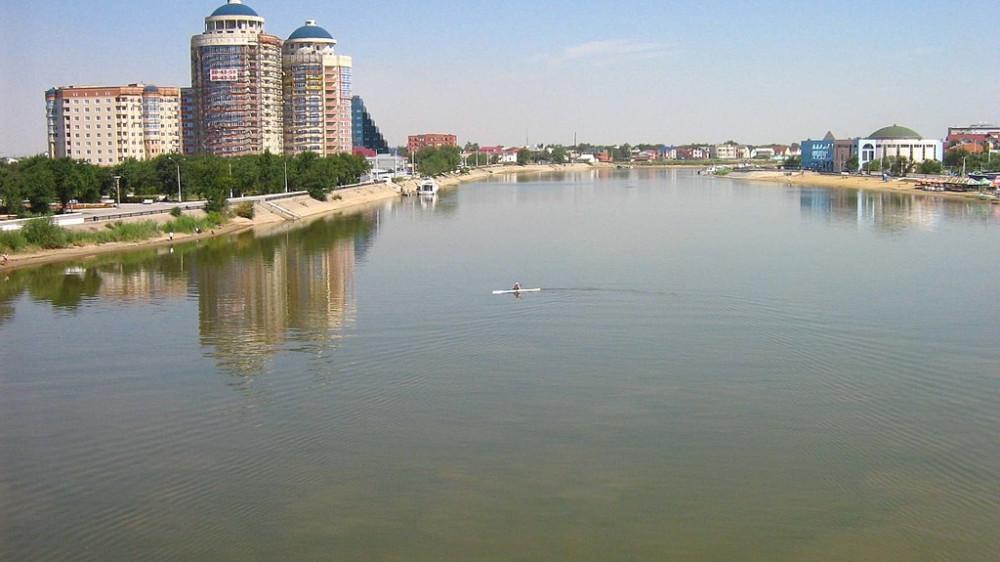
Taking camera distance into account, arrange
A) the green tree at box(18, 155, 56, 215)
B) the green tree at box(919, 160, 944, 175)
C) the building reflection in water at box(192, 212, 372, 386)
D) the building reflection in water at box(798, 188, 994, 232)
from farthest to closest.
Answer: the green tree at box(919, 160, 944, 175), the building reflection in water at box(798, 188, 994, 232), the green tree at box(18, 155, 56, 215), the building reflection in water at box(192, 212, 372, 386)

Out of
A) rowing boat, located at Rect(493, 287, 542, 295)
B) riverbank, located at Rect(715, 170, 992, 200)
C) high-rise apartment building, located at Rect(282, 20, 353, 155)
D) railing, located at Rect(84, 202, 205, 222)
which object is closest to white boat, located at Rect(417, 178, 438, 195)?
high-rise apartment building, located at Rect(282, 20, 353, 155)

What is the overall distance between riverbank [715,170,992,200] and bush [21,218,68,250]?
2648cm

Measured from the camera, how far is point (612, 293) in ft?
36.9

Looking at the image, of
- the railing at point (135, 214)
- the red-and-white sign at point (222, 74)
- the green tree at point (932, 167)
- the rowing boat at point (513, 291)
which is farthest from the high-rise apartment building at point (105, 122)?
the green tree at point (932, 167)

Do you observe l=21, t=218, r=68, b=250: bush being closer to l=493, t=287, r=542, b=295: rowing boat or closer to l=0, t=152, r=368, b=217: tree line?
l=0, t=152, r=368, b=217: tree line

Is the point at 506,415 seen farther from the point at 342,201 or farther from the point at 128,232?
the point at 342,201

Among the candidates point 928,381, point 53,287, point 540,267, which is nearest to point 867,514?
point 928,381

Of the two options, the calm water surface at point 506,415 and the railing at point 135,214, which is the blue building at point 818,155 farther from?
the calm water surface at point 506,415

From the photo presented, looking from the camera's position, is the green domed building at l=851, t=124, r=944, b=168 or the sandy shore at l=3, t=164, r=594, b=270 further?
the green domed building at l=851, t=124, r=944, b=168

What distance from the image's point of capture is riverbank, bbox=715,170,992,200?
109 feet

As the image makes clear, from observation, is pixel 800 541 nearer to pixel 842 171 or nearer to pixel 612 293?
pixel 612 293

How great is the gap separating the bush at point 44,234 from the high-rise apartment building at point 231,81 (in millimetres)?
21841

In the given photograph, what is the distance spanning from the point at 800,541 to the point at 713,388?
2.48m

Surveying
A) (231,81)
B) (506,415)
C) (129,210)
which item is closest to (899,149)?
(231,81)
